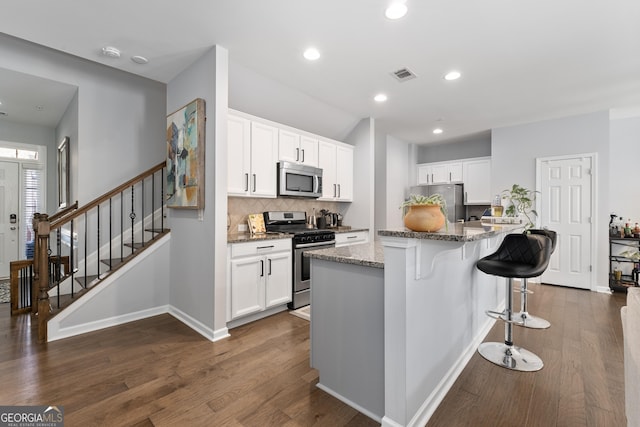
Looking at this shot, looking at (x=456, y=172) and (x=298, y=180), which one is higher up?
(x=456, y=172)

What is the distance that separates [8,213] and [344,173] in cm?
593

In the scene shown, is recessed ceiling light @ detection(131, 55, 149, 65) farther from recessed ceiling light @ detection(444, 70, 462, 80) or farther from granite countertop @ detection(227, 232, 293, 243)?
recessed ceiling light @ detection(444, 70, 462, 80)

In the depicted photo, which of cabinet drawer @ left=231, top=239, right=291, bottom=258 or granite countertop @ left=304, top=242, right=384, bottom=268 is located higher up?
granite countertop @ left=304, top=242, right=384, bottom=268

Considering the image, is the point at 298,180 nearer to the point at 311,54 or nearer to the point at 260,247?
the point at 260,247

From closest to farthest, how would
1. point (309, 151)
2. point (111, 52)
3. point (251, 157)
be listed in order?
point (111, 52) < point (251, 157) < point (309, 151)

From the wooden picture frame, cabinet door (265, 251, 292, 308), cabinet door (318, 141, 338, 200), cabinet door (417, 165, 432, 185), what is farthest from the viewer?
cabinet door (417, 165, 432, 185)

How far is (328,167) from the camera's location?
4375 millimetres

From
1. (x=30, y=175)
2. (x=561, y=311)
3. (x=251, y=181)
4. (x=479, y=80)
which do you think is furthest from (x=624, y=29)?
(x=30, y=175)

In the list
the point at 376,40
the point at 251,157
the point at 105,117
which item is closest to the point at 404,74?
the point at 376,40

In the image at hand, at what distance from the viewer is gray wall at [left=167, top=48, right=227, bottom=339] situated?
2.67m

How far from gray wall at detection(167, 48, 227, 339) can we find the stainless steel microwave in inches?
41.4

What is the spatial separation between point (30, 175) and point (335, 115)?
5.58 m

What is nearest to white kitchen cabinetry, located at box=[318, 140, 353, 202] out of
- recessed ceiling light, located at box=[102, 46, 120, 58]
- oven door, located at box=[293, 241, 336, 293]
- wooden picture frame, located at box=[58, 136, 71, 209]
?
oven door, located at box=[293, 241, 336, 293]

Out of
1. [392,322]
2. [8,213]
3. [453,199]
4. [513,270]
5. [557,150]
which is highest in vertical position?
[557,150]
